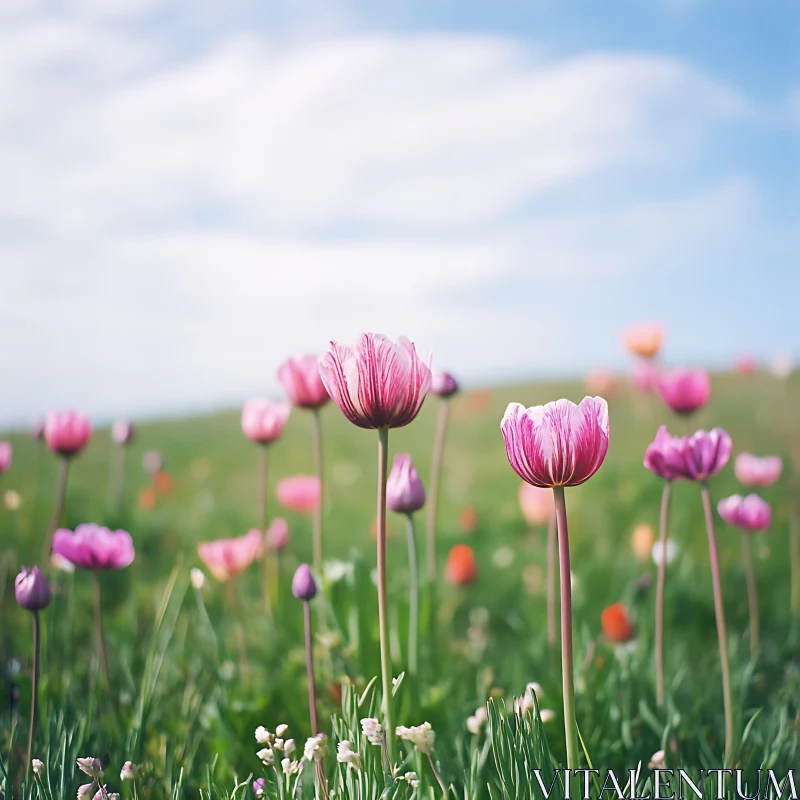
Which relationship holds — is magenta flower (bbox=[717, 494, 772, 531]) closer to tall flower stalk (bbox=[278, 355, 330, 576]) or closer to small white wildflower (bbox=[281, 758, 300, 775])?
tall flower stalk (bbox=[278, 355, 330, 576])

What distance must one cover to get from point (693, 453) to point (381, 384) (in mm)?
691

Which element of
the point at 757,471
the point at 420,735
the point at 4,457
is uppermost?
the point at 4,457

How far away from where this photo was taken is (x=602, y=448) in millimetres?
1053

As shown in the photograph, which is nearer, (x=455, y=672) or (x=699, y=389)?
(x=699, y=389)

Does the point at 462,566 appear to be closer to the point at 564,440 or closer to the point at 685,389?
the point at 685,389

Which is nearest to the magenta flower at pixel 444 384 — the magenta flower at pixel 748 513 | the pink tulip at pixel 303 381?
the pink tulip at pixel 303 381

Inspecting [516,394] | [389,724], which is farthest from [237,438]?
[389,724]

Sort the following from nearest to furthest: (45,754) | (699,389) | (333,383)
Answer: (333,383) < (45,754) < (699,389)

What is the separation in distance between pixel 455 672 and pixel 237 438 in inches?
121

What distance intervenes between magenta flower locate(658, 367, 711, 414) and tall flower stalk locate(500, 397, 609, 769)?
1014mm

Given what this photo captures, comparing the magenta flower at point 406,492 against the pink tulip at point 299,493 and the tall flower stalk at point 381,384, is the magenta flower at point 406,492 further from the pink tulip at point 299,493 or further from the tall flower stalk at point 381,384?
the pink tulip at point 299,493

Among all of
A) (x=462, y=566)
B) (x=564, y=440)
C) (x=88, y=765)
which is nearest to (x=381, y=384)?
(x=564, y=440)

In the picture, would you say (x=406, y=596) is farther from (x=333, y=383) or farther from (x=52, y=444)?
(x=333, y=383)

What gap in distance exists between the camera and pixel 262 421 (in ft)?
6.61
